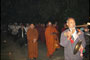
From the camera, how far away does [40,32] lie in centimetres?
1560

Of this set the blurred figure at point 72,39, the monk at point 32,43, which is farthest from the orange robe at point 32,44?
the blurred figure at point 72,39

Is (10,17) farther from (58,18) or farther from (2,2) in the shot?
(58,18)

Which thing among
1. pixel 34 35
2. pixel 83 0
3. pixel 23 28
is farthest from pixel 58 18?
pixel 34 35

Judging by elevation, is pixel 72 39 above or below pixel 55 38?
above

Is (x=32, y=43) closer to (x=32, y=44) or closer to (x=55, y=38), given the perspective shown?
(x=32, y=44)

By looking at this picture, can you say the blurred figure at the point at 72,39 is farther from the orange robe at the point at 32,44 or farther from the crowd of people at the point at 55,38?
the orange robe at the point at 32,44

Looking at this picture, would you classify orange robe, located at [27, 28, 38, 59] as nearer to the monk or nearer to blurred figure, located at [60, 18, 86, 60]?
the monk

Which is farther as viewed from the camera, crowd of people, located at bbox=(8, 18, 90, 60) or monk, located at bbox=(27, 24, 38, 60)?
monk, located at bbox=(27, 24, 38, 60)

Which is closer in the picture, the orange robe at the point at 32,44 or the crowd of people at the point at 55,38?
the crowd of people at the point at 55,38

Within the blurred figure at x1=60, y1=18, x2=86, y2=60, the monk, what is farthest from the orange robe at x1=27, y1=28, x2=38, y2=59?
the blurred figure at x1=60, y1=18, x2=86, y2=60

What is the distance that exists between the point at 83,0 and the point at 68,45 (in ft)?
33.8

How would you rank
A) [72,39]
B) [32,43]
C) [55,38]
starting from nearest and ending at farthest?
[72,39]
[32,43]
[55,38]

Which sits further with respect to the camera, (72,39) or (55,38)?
(55,38)

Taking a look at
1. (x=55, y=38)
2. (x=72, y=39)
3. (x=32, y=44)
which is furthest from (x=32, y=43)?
(x=72, y=39)
